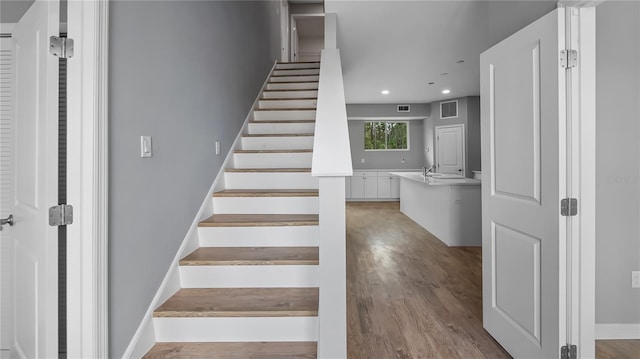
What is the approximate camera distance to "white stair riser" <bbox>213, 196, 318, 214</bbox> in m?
2.44

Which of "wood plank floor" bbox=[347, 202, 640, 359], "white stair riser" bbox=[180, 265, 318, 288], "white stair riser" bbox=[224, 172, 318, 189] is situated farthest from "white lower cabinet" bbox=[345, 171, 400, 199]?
"white stair riser" bbox=[180, 265, 318, 288]

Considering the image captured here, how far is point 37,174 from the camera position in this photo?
1275 millimetres

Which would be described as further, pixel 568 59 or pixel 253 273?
pixel 253 273

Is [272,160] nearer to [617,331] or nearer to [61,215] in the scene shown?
[61,215]

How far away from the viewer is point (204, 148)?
246 centimetres

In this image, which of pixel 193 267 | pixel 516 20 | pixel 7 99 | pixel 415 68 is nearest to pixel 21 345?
pixel 193 267

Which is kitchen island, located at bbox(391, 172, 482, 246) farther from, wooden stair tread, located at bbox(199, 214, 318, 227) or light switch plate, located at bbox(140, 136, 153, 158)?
Answer: light switch plate, located at bbox(140, 136, 153, 158)

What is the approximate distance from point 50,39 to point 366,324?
7.78 feet

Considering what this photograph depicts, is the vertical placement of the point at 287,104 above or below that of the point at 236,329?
above

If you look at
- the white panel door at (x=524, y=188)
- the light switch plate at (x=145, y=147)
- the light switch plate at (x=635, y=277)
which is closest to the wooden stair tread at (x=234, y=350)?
the light switch plate at (x=145, y=147)

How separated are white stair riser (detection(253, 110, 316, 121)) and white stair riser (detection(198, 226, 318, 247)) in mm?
1706

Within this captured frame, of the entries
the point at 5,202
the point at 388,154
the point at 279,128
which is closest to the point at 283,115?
the point at 279,128

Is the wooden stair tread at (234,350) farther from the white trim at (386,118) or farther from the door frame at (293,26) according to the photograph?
the white trim at (386,118)

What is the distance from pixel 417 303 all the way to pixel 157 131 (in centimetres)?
233
